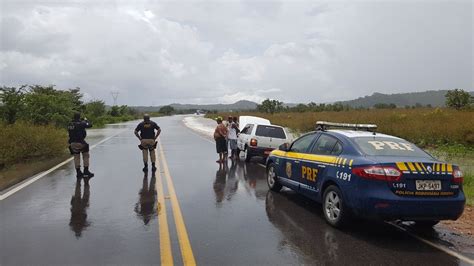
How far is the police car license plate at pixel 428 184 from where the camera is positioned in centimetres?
623

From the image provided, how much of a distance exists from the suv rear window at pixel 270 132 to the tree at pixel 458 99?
1140 inches

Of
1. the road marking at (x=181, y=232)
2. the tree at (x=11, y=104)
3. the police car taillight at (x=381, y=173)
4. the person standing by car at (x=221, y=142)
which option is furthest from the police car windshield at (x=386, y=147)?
the tree at (x=11, y=104)

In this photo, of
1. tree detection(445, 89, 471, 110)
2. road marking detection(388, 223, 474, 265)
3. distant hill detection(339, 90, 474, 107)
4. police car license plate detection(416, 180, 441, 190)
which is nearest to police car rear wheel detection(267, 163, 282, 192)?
road marking detection(388, 223, 474, 265)

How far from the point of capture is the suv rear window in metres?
15.8

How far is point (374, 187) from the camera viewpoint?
6.22 m

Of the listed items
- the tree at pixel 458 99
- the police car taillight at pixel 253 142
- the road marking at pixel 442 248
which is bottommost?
the road marking at pixel 442 248

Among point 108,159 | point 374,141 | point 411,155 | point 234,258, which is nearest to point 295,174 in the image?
point 374,141

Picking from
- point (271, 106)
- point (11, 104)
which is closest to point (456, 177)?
point (11, 104)

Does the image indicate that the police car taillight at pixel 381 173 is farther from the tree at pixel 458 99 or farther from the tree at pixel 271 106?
the tree at pixel 271 106

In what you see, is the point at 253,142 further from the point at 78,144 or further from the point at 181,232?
the point at 181,232

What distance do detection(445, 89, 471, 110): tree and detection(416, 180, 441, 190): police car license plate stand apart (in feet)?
120

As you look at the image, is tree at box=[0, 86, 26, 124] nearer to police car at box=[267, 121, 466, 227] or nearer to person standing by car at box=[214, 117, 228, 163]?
person standing by car at box=[214, 117, 228, 163]

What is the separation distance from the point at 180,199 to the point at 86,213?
6.38 feet

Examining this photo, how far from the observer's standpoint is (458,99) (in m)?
39.7
